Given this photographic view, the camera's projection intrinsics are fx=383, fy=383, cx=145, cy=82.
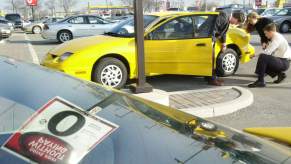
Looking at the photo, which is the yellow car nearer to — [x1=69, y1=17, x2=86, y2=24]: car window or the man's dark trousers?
the man's dark trousers

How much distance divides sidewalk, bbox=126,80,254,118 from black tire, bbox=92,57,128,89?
119 cm

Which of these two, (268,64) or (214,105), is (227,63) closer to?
(268,64)

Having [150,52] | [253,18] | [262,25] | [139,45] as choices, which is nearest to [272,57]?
[262,25]

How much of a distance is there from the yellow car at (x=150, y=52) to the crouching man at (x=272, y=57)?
3.13ft

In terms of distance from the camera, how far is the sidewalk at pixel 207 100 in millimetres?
5543

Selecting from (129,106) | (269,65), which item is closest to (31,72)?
(129,106)

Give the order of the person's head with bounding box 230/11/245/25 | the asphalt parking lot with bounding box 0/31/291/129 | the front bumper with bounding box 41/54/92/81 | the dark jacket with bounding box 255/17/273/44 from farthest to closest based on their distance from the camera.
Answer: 1. the person's head with bounding box 230/11/245/25
2. the dark jacket with bounding box 255/17/273/44
3. the front bumper with bounding box 41/54/92/81
4. the asphalt parking lot with bounding box 0/31/291/129

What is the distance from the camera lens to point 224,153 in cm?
182

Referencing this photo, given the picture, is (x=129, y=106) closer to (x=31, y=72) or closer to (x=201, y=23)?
(x=31, y=72)

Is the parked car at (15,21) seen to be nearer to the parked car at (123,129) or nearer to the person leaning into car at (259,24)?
the person leaning into car at (259,24)

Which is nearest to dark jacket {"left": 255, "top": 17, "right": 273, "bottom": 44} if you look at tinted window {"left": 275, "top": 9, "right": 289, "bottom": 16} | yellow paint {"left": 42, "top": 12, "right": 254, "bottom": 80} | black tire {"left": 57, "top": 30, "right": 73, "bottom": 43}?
yellow paint {"left": 42, "top": 12, "right": 254, "bottom": 80}

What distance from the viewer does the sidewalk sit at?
5.54 metres

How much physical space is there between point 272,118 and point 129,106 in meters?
3.71

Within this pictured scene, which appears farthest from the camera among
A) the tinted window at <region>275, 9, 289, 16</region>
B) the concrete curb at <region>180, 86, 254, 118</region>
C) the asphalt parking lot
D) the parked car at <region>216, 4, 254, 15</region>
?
the tinted window at <region>275, 9, 289, 16</region>
